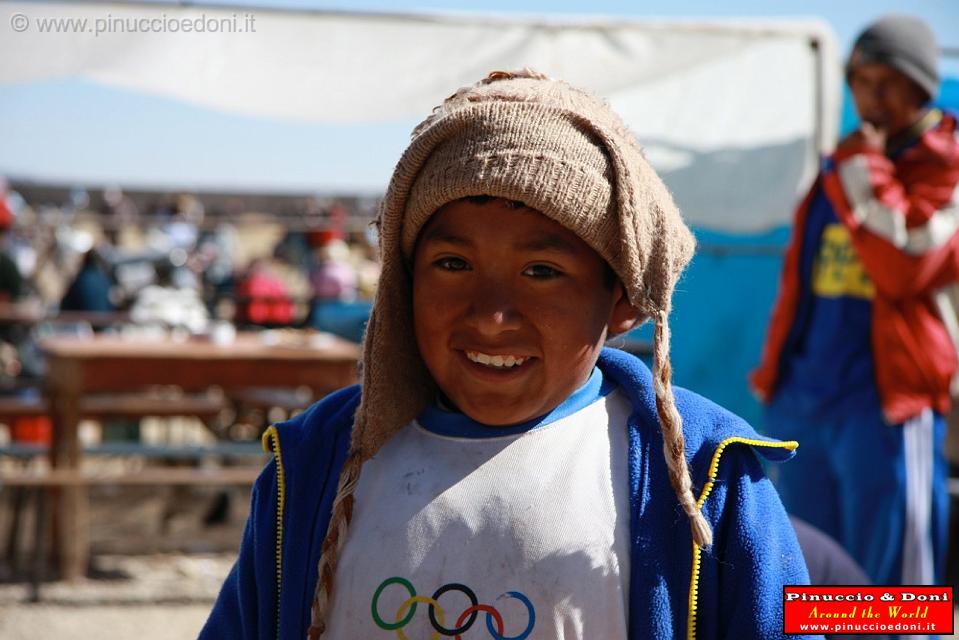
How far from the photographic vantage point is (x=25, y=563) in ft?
20.9

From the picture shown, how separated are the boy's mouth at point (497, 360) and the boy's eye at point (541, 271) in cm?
12

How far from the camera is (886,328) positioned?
368 centimetres

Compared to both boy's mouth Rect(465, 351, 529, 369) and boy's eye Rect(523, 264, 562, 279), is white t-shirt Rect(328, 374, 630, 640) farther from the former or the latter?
boy's eye Rect(523, 264, 562, 279)

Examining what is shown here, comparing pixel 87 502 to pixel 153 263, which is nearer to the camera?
pixel 87 502

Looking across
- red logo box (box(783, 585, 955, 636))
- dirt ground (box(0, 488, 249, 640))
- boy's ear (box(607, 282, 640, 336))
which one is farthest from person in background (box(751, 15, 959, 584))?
dirt ground (box(0, 488, 249, 640))

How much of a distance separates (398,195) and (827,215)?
2.64 m

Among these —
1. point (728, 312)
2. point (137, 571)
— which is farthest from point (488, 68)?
point (137, 571)

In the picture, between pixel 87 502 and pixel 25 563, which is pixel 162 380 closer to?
pixel 25 563

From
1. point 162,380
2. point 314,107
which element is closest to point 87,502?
point 162,380

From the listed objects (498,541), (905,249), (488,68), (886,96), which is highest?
(488,68)

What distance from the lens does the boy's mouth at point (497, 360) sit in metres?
1.61

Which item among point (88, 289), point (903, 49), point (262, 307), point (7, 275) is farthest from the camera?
point (7, 275)

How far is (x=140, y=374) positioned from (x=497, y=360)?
4.61 metres

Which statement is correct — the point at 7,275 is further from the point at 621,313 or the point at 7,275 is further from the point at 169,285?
the point at 621,313
